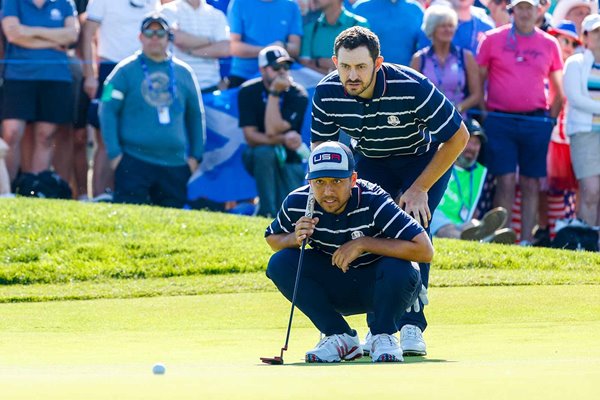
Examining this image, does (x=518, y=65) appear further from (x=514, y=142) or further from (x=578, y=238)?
(x=578, y=238)

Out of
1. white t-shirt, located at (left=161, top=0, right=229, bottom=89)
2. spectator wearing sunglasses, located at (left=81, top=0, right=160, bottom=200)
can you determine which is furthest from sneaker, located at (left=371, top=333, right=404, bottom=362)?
white t-shirt, located at (left=161, top=0, right=229, bottom=89)

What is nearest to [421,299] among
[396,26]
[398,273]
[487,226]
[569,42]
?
[398,273]

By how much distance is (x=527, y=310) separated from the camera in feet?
33.6

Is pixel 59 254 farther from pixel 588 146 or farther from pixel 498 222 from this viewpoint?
pixel 588 146

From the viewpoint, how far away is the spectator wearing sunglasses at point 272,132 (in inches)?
595

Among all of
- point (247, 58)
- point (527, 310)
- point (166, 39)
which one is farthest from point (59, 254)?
point (527, 310)

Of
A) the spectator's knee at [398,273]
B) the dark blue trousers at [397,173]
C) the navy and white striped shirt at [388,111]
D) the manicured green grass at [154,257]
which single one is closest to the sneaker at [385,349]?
the spectator's knee at [398,273]

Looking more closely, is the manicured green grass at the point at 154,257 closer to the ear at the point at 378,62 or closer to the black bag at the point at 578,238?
the black bag at the point at 578,238

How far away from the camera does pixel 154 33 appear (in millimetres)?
14578

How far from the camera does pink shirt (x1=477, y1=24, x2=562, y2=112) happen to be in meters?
15.1

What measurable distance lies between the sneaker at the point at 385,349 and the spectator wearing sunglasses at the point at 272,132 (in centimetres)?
779

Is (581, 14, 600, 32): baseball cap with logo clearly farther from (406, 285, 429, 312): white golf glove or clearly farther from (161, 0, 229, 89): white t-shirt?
(406, 285, 429, 312): white golf glove

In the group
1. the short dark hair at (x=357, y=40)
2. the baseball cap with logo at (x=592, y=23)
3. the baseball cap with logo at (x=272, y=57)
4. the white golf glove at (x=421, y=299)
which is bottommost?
the white golf glove at (x=421, y=299)

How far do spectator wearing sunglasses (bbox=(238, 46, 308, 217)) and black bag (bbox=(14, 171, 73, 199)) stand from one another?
1.99 m
